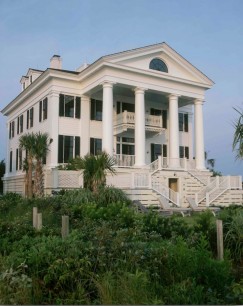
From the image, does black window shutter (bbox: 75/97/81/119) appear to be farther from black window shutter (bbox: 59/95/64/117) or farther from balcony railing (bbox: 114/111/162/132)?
balcony railing (bbox: 114/111/162/132)

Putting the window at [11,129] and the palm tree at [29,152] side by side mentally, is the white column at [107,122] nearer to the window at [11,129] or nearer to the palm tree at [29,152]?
the palm tree at [29,152]

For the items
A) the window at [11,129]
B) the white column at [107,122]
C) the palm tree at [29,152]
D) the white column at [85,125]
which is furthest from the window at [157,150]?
the window at [11,129]

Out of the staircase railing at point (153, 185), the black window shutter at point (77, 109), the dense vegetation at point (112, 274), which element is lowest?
the dense vegetation at point (112, 274)

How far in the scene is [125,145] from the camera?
29656 millimetres

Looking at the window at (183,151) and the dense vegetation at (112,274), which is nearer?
the dense vegetation at (112,274)

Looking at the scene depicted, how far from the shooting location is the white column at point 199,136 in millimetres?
28516

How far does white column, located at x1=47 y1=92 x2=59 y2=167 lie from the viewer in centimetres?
2583

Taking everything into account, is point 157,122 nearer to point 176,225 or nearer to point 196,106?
point 196,106

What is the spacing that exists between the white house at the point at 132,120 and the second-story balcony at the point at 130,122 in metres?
0.08

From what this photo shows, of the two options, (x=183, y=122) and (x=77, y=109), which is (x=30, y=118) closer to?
(x=77, y=109)

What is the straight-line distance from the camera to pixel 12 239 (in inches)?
308

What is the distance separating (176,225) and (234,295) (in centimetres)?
437

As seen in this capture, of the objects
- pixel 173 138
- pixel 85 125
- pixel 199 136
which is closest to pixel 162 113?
pixel 199 136

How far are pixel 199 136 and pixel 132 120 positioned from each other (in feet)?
17.8
